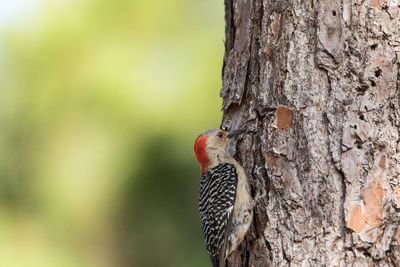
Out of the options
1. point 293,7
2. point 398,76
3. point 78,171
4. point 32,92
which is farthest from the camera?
point 32,92

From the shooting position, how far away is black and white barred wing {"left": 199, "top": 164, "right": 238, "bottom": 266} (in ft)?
12.9

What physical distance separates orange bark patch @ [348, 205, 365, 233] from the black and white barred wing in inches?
43.4

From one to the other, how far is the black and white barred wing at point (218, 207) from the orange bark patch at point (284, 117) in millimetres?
688

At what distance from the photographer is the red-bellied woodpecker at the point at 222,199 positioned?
3734mm

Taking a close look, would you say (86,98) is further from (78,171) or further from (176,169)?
(176,169)

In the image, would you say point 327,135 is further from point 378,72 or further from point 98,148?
point 98,148

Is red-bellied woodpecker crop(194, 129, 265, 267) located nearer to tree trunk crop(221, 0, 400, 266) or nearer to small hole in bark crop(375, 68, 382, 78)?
tree trunk crop(221, 0, 400, 266)

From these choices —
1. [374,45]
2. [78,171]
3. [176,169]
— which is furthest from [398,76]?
[78,171]

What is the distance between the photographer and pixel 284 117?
3398 millimetres

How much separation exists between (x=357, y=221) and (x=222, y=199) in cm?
130

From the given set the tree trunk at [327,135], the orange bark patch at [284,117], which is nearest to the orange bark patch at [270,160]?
the tree trunk at [327,135]

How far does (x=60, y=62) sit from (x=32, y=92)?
419mm

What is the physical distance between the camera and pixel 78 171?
527 centimetres

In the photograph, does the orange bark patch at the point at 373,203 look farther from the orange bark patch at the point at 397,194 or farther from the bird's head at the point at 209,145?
the bird's head at the point at 209,145
